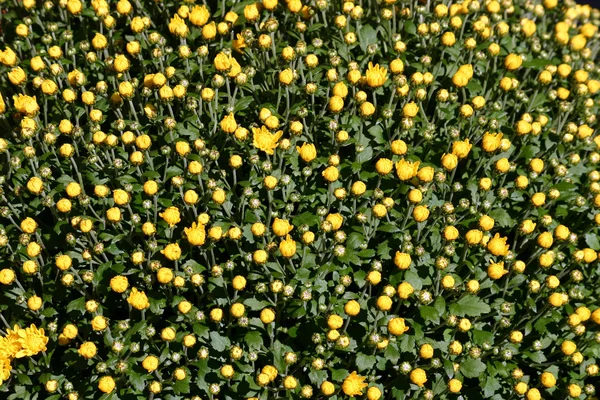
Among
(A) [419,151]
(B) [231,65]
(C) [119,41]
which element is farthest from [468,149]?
(C) [119,41]

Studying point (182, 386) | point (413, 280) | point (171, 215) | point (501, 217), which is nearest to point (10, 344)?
point (182, 386)

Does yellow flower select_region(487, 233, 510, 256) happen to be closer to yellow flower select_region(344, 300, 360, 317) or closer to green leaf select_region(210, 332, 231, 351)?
yellow flower select_region(344, 300, 360, 317)

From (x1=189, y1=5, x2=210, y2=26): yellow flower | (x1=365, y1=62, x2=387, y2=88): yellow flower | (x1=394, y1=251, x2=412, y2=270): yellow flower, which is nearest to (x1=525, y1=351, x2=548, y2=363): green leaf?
(x1=394, y1=251, x2=412, y2=270): yellow flower

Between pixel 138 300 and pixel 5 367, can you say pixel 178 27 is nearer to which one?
pixel 138 300

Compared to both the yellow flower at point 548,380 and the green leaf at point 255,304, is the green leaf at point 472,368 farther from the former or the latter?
the green leaf at point 255,304

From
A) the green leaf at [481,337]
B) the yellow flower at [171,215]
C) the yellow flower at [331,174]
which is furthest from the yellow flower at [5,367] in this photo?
the green leaf at [481,337]
